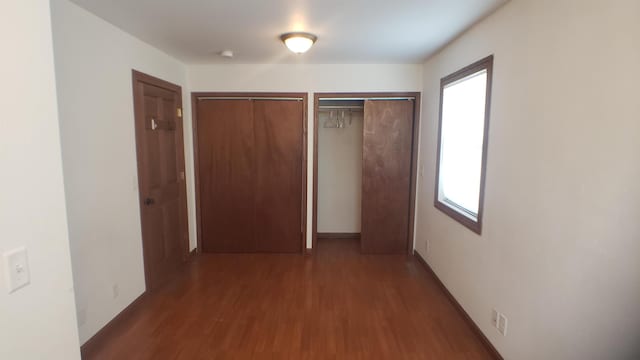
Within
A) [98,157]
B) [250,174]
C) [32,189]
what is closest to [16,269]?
[32,189]

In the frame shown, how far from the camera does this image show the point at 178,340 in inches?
92.4

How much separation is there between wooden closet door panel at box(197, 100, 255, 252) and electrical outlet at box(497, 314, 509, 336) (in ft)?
9.40

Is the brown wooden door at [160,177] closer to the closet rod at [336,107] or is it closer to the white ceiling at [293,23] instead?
the white ceiling at [293,23]

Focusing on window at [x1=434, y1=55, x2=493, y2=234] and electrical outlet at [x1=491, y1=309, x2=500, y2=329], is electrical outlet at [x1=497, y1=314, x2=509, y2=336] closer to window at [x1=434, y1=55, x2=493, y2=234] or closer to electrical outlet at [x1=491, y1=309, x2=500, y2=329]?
electrical outlet at [x1=491, y1=309, x2=500, y2=329]

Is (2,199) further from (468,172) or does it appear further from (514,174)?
(468,172)

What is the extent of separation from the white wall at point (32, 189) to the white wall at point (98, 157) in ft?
4.21

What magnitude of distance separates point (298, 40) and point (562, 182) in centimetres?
208

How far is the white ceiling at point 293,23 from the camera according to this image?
6.74ft

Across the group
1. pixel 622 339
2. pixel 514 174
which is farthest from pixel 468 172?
pixel 622 339

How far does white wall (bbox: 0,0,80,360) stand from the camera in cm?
81

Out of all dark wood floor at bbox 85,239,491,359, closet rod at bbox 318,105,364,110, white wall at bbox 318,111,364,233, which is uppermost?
closet rod at bbox 318,105,364,110

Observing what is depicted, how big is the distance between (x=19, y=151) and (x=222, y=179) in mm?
3172

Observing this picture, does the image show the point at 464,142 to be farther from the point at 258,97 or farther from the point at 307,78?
the point at 258,97

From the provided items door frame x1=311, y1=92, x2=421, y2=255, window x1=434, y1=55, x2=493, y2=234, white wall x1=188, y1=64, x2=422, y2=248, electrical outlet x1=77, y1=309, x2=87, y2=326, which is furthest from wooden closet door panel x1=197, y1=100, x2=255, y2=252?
window x1=434, y1=55, x2=493, y2=234
